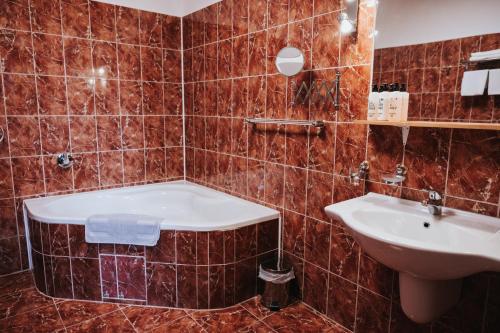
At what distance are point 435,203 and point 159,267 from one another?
1.63 m

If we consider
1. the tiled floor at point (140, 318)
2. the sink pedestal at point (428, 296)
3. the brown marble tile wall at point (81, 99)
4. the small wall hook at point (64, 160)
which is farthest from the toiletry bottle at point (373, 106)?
the small wall hook at point (64, 160)

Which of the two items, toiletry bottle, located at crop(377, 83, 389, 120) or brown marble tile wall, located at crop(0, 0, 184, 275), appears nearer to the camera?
toiletry bottle, located at crop(377, 83, 389, 120)

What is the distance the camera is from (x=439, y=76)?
1531 millimetres

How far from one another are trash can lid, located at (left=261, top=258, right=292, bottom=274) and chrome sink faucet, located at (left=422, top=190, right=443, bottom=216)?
104cm

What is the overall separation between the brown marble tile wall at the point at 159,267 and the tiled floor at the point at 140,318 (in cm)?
7

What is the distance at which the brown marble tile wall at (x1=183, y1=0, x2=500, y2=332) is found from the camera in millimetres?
1539

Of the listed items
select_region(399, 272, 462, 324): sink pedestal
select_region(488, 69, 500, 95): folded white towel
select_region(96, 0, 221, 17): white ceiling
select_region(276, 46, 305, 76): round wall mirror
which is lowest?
select_region(399, 272, 462, 324): sink pedestal

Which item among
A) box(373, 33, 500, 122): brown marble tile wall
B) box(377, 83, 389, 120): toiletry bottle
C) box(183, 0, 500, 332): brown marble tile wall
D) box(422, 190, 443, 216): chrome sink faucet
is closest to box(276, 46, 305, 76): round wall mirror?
box(183, 0, 500, 332): brown marble tile wall

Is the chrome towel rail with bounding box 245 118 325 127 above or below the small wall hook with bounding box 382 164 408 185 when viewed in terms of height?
above

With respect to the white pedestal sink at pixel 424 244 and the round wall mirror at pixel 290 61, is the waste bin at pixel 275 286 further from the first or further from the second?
the round wall mirror at pixel 290 61

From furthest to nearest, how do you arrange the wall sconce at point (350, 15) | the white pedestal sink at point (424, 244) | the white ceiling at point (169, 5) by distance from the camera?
the white ceiling at point (169, 5) < the wall sconce at point (350, 15) < the white pedestal sink at point (424, 244)

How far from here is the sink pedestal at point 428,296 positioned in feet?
4.69

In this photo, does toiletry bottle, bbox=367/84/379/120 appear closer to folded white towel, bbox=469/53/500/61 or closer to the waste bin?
folded white towel, bbox=469/53/500/61

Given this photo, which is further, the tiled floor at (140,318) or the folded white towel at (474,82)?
the tiled floor at (140,318)
